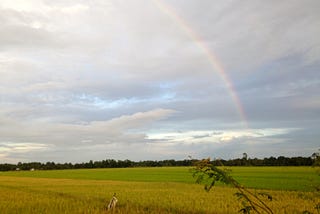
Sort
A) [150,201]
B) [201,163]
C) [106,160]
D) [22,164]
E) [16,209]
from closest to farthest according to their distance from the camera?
1. [201,163]
2. [16,209]
3. [150,201]
4. [106,160]
5. [22,164]

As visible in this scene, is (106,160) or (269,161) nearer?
(269,161)

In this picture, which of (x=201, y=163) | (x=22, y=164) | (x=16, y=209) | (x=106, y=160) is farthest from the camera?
(x=22, y=164)

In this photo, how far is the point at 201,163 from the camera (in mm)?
4289

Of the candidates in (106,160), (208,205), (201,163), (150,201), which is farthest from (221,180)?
(106,160)

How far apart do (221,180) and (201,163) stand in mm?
309

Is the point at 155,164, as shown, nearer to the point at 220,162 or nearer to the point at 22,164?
the point at 22,164

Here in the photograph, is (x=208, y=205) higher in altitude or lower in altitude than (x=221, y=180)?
lower

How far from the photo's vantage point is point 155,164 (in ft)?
593

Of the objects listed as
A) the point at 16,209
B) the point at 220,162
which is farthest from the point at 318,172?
the point at 16,209

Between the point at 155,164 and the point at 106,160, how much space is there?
2285cm

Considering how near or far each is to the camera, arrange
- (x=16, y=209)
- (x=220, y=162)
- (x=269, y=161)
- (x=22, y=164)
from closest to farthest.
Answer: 1. (x=220, y=162)
2. (x=16, y=209)
3. (x=269, y=161)
4. (x=22, y=164)

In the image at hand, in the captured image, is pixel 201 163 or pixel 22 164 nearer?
pixel 201 163

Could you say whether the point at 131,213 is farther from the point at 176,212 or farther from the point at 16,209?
the point at 16,209

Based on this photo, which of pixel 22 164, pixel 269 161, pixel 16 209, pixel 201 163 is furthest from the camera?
pixel 22 164
